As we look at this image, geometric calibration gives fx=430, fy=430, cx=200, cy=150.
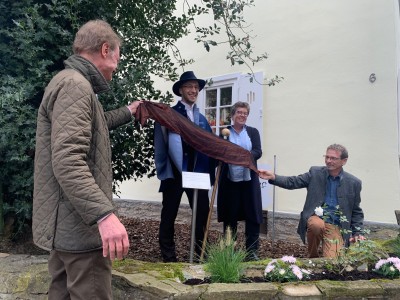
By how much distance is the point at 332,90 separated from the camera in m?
5.91

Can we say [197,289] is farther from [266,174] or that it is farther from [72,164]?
[266,174]

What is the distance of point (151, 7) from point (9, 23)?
1.50 metres

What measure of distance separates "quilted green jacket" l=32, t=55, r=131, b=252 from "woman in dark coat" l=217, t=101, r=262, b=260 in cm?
252

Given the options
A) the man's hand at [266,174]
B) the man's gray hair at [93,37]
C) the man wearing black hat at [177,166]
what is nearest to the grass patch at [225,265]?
the man wearing black hat at [177,166]

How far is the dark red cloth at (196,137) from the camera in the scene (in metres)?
3.90

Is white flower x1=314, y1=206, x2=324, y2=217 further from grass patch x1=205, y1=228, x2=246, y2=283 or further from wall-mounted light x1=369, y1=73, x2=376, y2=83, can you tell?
wall-mounted light x1=369, y1=73, x2=376, y2=83

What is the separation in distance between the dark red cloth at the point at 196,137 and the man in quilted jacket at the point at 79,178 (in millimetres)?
1621

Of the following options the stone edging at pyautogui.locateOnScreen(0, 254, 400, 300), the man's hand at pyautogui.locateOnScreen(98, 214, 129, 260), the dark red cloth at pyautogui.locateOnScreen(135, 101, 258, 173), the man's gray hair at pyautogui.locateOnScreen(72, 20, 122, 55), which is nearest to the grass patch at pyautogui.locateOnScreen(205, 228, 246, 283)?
the stone edging at pyautogui.locateOnScreen(0, 254, 400, 300)

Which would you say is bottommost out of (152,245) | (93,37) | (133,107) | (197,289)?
(152,245)

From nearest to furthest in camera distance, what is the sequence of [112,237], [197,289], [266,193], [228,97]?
[112,237] → [197,289] → [266,193] → [228,97]

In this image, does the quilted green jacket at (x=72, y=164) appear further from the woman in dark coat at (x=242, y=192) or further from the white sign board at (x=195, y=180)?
the woman in dark coat at (x=242, y=192)

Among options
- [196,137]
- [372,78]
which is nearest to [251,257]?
[196,137]

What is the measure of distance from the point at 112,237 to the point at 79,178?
29 cm

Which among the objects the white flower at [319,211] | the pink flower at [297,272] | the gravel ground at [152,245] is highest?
the white flower at [319,211]
